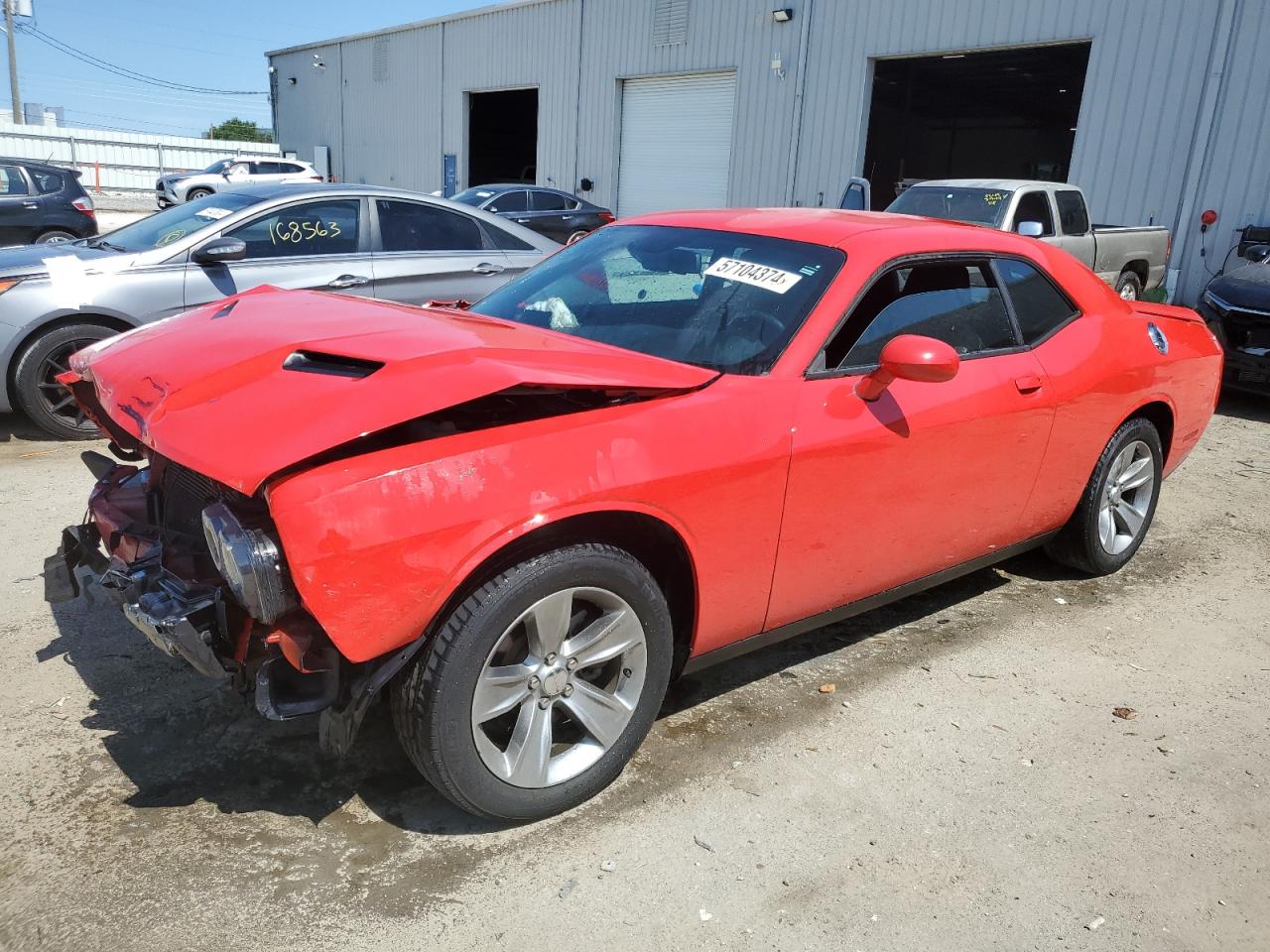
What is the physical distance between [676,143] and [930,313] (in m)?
16.9

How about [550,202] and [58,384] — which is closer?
[58,384]

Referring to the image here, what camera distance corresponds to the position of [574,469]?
2393 mm

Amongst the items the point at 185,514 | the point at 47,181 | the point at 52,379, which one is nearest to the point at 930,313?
the point at 185,514

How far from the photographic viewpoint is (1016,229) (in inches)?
385

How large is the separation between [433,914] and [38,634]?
2134mm

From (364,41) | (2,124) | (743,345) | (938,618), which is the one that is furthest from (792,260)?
(2,124)

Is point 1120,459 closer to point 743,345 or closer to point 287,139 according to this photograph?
point 743,345

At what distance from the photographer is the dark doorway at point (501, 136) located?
2620 cm

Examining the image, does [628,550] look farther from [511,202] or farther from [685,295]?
[511,202]

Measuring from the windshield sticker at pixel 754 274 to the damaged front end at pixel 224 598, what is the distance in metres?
1.69

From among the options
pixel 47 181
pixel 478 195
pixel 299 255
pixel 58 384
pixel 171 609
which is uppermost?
pixel 478 195

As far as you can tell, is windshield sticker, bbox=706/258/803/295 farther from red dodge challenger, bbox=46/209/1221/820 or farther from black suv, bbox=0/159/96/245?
black suv, bbox=0/159/96/245

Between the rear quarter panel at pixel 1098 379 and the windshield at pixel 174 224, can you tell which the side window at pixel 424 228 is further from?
the rear quarter panel at pixel 1098 379

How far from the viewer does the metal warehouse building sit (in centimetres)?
1220
